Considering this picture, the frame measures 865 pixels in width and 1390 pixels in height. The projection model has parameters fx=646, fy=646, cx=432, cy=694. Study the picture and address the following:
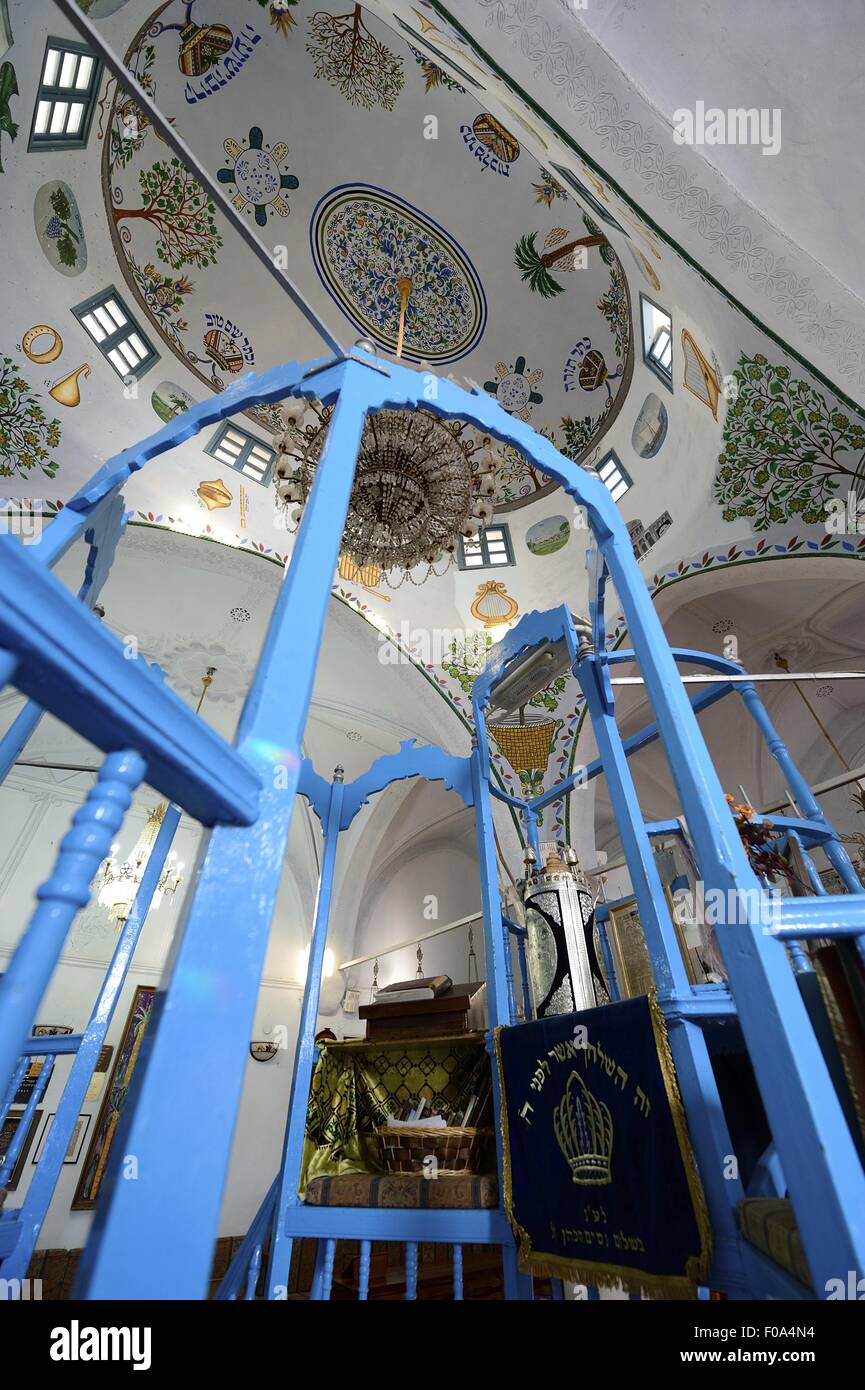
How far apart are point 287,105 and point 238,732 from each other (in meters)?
9.69

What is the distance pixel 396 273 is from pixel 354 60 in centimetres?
213

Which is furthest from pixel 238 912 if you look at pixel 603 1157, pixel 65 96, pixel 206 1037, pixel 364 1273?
pixel 65 96

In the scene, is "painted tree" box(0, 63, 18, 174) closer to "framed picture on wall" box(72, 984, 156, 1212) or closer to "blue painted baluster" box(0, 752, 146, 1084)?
"blue painted baluster" box(0, 752, 146, 1084)

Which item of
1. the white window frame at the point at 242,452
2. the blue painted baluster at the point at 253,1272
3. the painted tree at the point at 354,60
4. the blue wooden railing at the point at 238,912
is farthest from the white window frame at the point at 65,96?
the blue painted baluster at the point at 253,1272

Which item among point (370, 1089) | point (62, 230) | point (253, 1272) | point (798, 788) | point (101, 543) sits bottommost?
point (253, 1272)

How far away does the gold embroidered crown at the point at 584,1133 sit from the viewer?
225cm

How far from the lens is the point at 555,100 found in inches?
134

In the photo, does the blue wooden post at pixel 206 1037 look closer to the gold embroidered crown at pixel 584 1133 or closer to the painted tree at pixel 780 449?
the gold embroidered crown at pixel 584 1133

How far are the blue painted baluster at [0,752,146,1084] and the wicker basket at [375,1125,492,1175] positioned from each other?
3.06 m

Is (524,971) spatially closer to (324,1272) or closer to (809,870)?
(324,1272)

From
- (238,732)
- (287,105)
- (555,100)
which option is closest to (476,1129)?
(238,732)

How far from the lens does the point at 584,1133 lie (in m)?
2.37

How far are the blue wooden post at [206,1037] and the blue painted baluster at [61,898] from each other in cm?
16

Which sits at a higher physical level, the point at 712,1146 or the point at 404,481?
the point at 404,481
